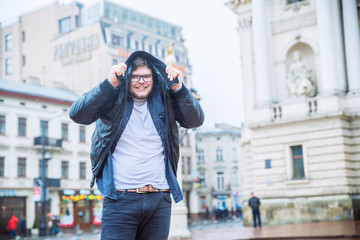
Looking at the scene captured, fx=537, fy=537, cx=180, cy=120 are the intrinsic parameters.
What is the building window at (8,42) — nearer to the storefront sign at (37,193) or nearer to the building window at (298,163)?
the storefront sign at (37,193)

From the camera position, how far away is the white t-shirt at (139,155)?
332cm

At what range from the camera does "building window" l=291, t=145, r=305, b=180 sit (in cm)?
2430

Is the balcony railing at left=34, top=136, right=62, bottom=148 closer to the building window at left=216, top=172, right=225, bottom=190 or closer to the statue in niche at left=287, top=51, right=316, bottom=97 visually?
the statue in niche at left=287, top=51, right=316, bottom=97

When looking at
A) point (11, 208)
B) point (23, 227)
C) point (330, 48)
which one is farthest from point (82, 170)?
point (330, 48)

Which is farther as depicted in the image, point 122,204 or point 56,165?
point 56,165

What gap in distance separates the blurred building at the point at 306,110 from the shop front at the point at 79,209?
18690 millimetres

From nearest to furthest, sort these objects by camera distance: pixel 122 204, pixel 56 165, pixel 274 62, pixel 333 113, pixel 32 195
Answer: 1. pixel 122 204
2. pixel 333 113
3. pixel 274 62
4. pixel 32 195
5. pixel 56 165

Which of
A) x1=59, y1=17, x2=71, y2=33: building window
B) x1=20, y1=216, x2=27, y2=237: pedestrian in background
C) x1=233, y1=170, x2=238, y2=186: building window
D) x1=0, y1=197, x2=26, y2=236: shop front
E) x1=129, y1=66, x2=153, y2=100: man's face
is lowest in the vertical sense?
x1=20, y1=216, x2=27, y2=237: pedestrian in background

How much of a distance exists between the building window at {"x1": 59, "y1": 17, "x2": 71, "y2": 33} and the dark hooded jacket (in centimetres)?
5205

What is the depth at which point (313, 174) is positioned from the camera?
77.6ft

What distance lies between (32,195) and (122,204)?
3737 cm

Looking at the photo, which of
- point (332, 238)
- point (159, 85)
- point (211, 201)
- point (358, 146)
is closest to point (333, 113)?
point (358, 146)

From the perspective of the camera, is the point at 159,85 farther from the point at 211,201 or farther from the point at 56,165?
the point at 211,201

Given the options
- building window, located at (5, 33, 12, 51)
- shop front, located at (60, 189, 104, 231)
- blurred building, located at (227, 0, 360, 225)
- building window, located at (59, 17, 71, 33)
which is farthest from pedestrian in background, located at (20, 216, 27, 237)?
building window, located at (59, 17, 71, 33)
